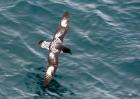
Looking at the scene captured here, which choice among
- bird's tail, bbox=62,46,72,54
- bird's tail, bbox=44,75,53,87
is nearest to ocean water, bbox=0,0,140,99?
bird's tail, bbox=44,75,53,87

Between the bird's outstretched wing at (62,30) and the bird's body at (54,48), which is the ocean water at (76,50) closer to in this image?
the bird's body at (54,48)

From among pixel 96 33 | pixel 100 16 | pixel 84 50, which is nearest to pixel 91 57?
pixel 84 50

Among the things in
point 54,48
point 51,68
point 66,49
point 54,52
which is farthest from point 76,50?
point 51,68

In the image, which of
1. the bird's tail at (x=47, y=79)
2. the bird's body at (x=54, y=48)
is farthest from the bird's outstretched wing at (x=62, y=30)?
the bird's tail at (x=47, y=79)

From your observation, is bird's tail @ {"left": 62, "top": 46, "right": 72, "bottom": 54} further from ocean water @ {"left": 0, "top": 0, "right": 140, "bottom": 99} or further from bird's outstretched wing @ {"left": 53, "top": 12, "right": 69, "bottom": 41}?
ocean water @ {"left": 0, "top": 0, "right": 140, "bottom": 99}

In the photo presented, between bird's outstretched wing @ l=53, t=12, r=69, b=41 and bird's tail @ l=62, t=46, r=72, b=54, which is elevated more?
bird's outstretched wing @ l=53, t=12, r=69, b=41

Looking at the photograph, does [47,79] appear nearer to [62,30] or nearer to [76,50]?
[62,30]

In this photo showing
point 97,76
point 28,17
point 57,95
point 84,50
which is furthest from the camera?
point 28,17

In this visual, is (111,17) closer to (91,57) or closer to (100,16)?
(100,16)
